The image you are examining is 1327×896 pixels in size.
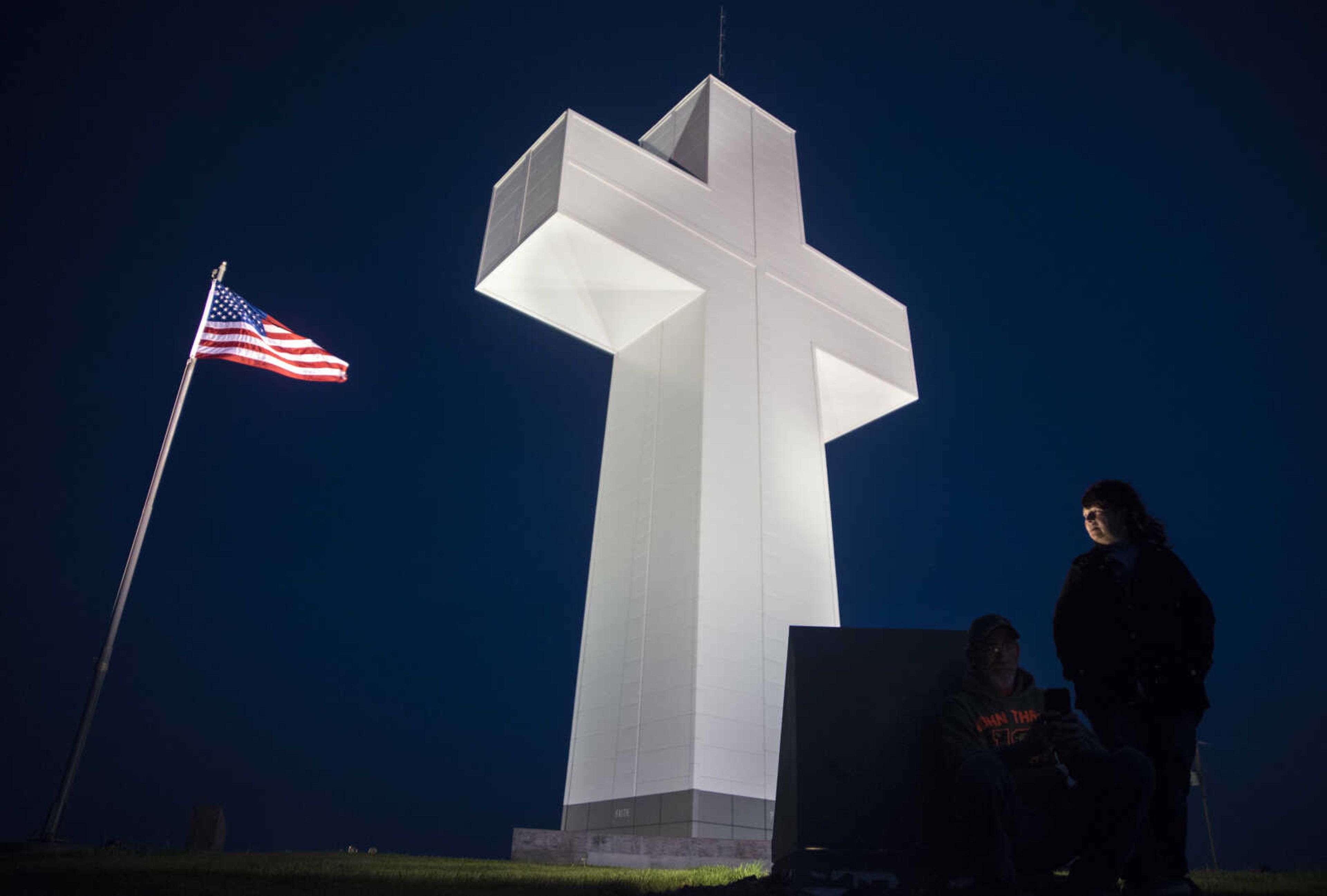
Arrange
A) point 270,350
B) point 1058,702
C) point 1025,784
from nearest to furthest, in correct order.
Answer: point 1058,702
point 1025,784
point 270,350

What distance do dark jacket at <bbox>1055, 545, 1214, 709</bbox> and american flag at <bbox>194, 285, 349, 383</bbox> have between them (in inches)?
358

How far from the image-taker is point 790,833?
3947mm

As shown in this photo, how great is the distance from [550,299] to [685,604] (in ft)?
16.1

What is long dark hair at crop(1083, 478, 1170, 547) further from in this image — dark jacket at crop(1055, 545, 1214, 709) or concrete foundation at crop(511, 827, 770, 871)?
concrete foundation at crop(511, 827, 770, 871)

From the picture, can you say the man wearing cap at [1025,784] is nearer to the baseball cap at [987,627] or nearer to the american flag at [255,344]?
the baseball cap at [987,627]

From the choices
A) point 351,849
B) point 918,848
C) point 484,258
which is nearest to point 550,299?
point 484,258

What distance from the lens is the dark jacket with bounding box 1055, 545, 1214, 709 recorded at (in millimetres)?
3404

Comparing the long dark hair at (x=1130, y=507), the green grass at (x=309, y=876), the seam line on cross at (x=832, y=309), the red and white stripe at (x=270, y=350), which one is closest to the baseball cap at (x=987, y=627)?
the long dark hair at (x=1130, y=507)

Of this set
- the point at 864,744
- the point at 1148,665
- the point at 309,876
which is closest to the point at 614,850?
the point at 309,876

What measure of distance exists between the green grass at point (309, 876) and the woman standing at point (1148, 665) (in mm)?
2291

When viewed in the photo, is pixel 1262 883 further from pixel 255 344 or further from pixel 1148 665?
pixel 255 344

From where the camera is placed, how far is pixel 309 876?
16.9ft

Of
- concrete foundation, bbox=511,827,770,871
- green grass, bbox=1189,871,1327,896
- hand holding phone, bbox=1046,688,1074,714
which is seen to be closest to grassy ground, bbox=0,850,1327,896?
green grass, bbox=1189,871,1327,896

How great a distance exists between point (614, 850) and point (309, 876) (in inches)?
124
